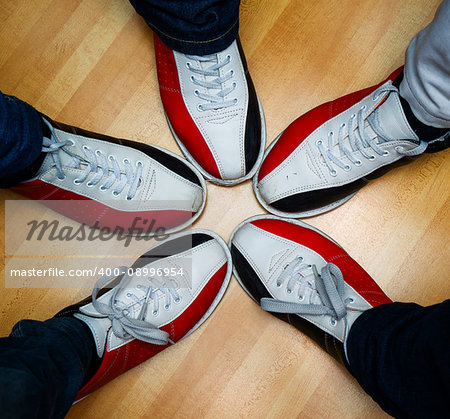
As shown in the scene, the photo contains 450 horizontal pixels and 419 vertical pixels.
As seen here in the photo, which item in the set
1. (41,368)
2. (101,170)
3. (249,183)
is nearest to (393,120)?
(249,183)

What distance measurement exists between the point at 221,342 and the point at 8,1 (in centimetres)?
95

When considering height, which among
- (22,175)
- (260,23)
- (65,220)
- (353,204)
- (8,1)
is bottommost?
(65,220)

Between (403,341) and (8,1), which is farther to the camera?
(8,1)

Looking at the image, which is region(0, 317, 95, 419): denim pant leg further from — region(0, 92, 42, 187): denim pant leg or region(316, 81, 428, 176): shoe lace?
region(316, 81, 428, 176): shoe lace

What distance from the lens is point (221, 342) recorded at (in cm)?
85

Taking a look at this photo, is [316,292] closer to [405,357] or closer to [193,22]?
[405,357]

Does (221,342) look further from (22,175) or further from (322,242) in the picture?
(22,175)

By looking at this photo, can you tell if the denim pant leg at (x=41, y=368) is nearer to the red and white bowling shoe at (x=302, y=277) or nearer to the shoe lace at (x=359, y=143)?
the red and white bowling shoe at (x=302, y=277)

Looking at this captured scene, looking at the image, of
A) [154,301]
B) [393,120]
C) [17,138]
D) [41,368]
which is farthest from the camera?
[154,301]

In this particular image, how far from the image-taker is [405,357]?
566mm

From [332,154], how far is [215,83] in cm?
29

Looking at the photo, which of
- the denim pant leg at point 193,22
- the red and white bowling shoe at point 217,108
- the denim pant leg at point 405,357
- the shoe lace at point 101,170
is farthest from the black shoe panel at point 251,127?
the denim pant leg at point 405,357

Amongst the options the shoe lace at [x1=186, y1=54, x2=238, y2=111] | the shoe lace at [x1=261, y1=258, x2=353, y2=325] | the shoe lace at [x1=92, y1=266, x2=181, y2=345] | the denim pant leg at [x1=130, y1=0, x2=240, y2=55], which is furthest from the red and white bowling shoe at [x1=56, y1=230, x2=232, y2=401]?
the denim pant leg at [x1=130, y1=0, x2=240, y2=55]

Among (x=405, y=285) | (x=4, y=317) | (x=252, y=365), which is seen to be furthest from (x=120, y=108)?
(x=405, y=285)
